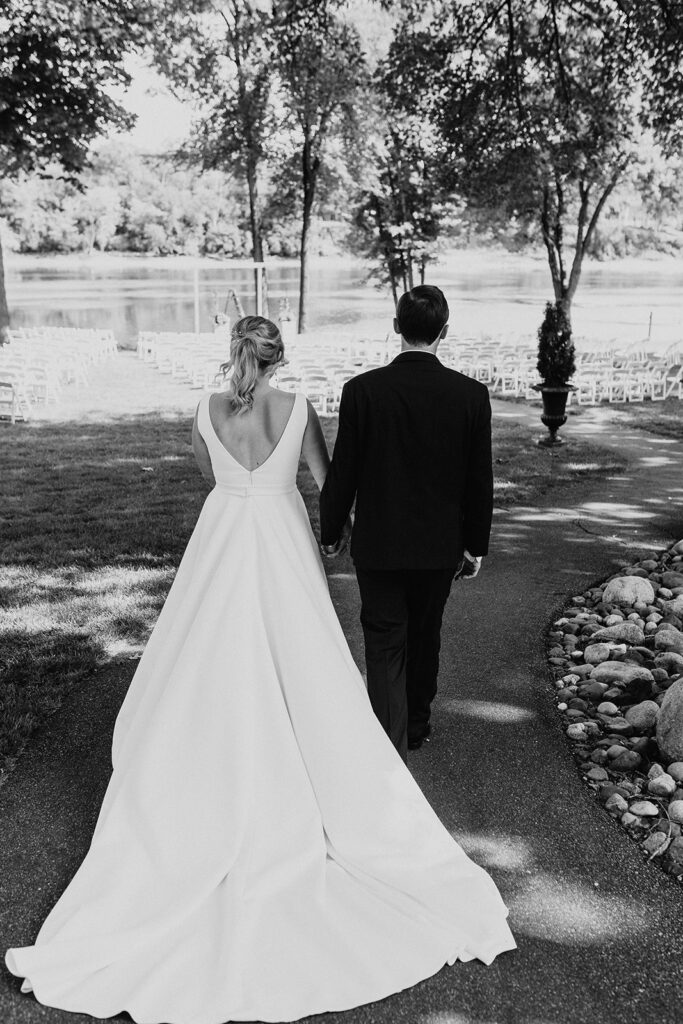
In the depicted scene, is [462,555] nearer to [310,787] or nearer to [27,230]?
[310,787]

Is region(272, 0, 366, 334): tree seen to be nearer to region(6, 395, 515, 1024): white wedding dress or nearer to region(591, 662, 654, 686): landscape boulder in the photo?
region(591, 662, 654, 686): landscape boulder

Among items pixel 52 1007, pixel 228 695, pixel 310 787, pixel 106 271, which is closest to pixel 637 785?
pixel 310 787

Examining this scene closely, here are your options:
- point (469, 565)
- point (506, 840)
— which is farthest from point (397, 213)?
point (506, 840)

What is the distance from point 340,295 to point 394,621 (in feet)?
235

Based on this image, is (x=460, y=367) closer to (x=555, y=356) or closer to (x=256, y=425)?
(x=555, y=356)

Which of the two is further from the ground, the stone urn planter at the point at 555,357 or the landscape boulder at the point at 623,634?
the stone urn planter at the point at 555,357

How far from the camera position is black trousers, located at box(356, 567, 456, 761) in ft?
13.4

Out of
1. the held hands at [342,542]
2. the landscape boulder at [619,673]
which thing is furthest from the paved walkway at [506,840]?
the held hands at [342,542]

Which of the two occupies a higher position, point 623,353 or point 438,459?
point 438,459

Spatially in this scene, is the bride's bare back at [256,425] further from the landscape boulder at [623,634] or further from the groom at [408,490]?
the landscape boulder at [623,634]

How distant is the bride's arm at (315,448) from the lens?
151 inches

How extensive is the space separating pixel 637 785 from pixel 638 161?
23.0 metres

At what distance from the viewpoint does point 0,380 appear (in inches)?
597

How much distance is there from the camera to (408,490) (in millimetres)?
3891
